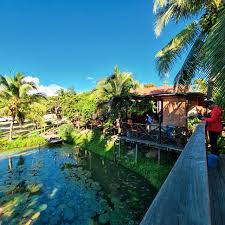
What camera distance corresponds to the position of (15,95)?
25312mm

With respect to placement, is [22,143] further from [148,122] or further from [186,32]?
[186,32]

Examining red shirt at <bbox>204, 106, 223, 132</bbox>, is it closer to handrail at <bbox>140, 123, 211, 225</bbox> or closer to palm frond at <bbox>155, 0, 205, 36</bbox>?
handrail at <bbox>140, 123, 211, 225</bbox>

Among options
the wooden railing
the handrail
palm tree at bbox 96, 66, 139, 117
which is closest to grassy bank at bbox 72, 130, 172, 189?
the wooden railing

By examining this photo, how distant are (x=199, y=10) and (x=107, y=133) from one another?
13.8 metres

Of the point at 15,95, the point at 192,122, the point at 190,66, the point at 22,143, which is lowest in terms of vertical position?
the point at 22,143

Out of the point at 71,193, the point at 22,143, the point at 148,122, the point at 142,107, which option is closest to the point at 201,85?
the point at 148,122

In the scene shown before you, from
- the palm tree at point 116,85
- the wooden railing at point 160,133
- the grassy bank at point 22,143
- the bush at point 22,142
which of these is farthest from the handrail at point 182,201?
the bush at point 22,142

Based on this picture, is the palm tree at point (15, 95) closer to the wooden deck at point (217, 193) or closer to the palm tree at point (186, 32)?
the palm tree at point (186, 32)

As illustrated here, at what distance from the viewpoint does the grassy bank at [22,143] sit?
23.6 metres

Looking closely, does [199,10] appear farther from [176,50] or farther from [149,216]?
[149,216]

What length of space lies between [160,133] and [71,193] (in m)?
5.90

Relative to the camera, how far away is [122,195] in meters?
11.0

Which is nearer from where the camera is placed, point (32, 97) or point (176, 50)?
point (176, 50)

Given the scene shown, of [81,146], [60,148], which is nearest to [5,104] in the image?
[60,148]
